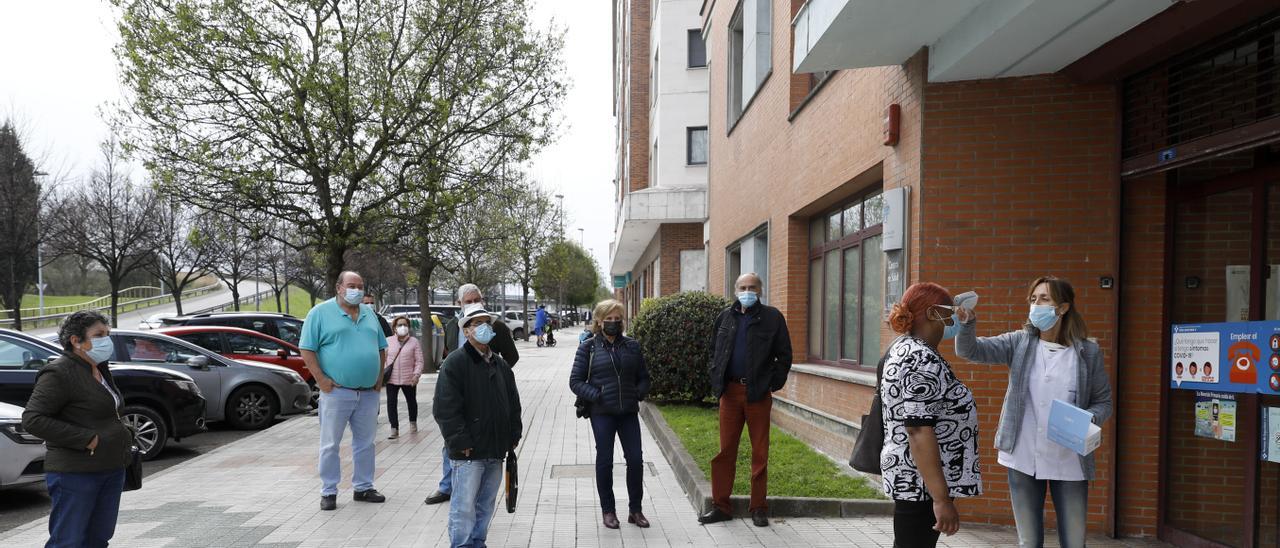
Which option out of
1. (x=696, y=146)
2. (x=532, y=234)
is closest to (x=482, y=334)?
(x=696, y=146)

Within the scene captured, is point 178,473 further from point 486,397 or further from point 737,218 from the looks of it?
point 737,218

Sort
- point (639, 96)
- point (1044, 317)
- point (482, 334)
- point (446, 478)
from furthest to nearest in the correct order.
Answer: point (639, 96)
point (446, 478)
point (482, 334)
point (1044, 317)

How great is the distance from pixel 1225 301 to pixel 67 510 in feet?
22.7

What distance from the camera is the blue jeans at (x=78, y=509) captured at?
440cm

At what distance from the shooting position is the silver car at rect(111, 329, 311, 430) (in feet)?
37.9

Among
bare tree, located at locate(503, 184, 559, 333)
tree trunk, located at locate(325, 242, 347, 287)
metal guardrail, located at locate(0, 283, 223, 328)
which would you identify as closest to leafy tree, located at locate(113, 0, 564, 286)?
tree trunk, located at locate(325, 242, 347, 287)

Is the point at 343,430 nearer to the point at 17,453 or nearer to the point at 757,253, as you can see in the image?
the point at 17,453

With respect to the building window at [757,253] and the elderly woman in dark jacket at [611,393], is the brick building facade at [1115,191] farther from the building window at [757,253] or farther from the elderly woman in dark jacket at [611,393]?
the building window at [757,253]

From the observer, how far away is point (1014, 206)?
6.16 meters

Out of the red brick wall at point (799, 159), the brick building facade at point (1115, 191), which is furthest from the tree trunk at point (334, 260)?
the brick building facade at point (1115, 191)

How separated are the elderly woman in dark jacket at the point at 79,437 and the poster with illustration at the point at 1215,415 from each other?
644 centimetres

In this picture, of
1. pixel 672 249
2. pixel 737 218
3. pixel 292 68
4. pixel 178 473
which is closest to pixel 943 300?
pixel 178 473

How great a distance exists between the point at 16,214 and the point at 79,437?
2420cm

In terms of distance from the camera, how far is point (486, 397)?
5105 millimetres
